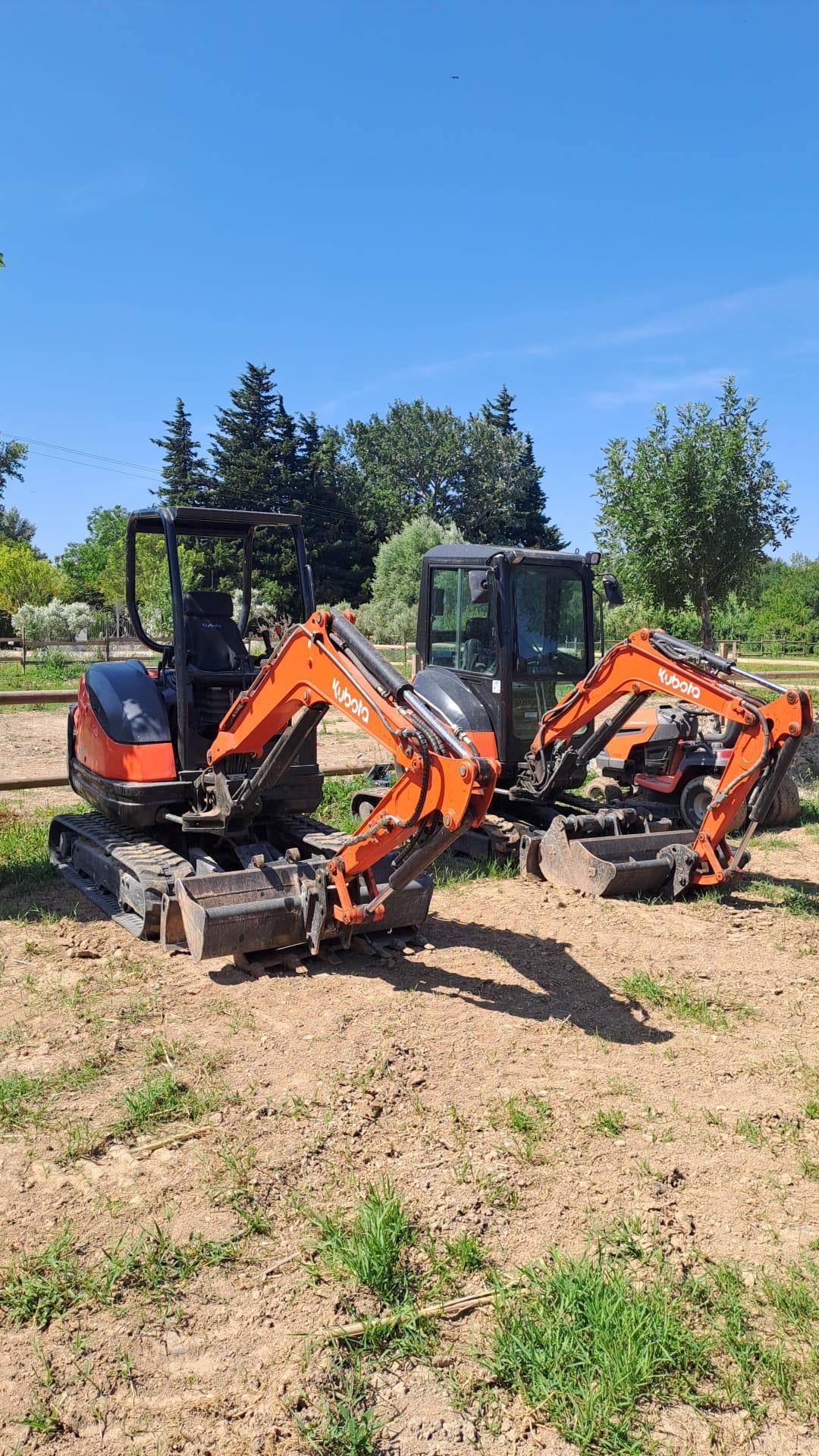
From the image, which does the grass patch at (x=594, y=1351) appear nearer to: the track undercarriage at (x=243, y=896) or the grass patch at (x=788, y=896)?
the track undercarriage at (x=243, y=896)

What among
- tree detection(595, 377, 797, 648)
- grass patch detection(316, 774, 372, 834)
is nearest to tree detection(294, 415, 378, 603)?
tree detection(595, 377, 797, 648)

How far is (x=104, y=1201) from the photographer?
3369 millimetres

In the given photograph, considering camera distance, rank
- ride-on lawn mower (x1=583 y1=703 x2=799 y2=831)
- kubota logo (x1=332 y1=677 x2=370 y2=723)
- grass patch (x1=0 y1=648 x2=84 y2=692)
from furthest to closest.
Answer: grass patch (x1=0 y1=648 x2=84 y2=692)
ride-on lawn mower (x1=583 y1=703 x2=799 y2=831)
kubota logo (x1=332 y1=677 x2=370 y2=723)

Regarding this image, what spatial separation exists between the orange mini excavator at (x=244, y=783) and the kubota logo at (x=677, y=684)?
257 cm

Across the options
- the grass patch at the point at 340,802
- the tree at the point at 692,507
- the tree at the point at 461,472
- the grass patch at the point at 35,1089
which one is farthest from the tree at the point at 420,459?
the grass patch at the point at 35,1089

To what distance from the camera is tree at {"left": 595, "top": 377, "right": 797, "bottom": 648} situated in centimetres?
1599

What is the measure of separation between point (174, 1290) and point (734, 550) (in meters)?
15.7

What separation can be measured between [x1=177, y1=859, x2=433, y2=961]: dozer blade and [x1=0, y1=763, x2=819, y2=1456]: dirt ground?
0.80 ft

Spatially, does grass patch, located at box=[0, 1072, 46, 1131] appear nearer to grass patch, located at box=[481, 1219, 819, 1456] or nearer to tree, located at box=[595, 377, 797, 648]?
grass patch, located at box=[481, 1219, 819, 1456]

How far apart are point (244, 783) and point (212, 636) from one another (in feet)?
3.73

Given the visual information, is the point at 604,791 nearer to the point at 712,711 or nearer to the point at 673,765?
the point at 673,765

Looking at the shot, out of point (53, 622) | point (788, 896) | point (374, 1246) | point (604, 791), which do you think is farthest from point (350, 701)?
point (53, 622)

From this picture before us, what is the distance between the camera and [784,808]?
993cm

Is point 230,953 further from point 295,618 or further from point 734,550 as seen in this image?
point 734,550
